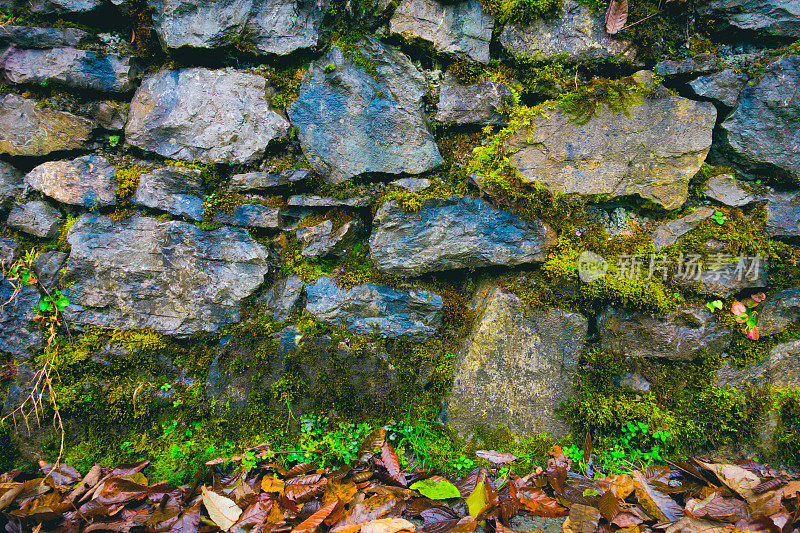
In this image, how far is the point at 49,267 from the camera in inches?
97.0

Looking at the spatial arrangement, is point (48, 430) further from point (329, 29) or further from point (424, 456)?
point (329, 29)

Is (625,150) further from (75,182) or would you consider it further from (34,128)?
(34,128)

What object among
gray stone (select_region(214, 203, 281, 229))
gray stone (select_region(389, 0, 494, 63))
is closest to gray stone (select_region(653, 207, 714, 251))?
gray stone (select_region(389, 0, 494, 63))

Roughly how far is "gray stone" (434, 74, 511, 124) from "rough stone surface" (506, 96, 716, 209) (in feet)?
0.75

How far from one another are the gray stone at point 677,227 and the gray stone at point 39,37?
12.6ft

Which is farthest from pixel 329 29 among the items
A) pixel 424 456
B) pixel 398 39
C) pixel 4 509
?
pixel 4 509

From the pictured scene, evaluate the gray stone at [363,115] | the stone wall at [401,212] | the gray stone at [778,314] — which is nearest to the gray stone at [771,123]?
the stone wall at [401,212]

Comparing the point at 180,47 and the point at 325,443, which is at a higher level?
the point at 180,47

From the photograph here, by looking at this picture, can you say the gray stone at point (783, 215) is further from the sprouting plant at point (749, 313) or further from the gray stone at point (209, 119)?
the gray stone at point (209, 119)

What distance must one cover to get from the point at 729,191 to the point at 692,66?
0.80 m

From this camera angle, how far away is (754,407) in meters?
2.42

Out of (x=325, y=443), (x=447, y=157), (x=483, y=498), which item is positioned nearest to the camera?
(x=483, y=498)

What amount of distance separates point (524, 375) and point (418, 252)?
1021 mm

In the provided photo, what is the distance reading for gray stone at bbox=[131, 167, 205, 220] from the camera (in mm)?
2482
